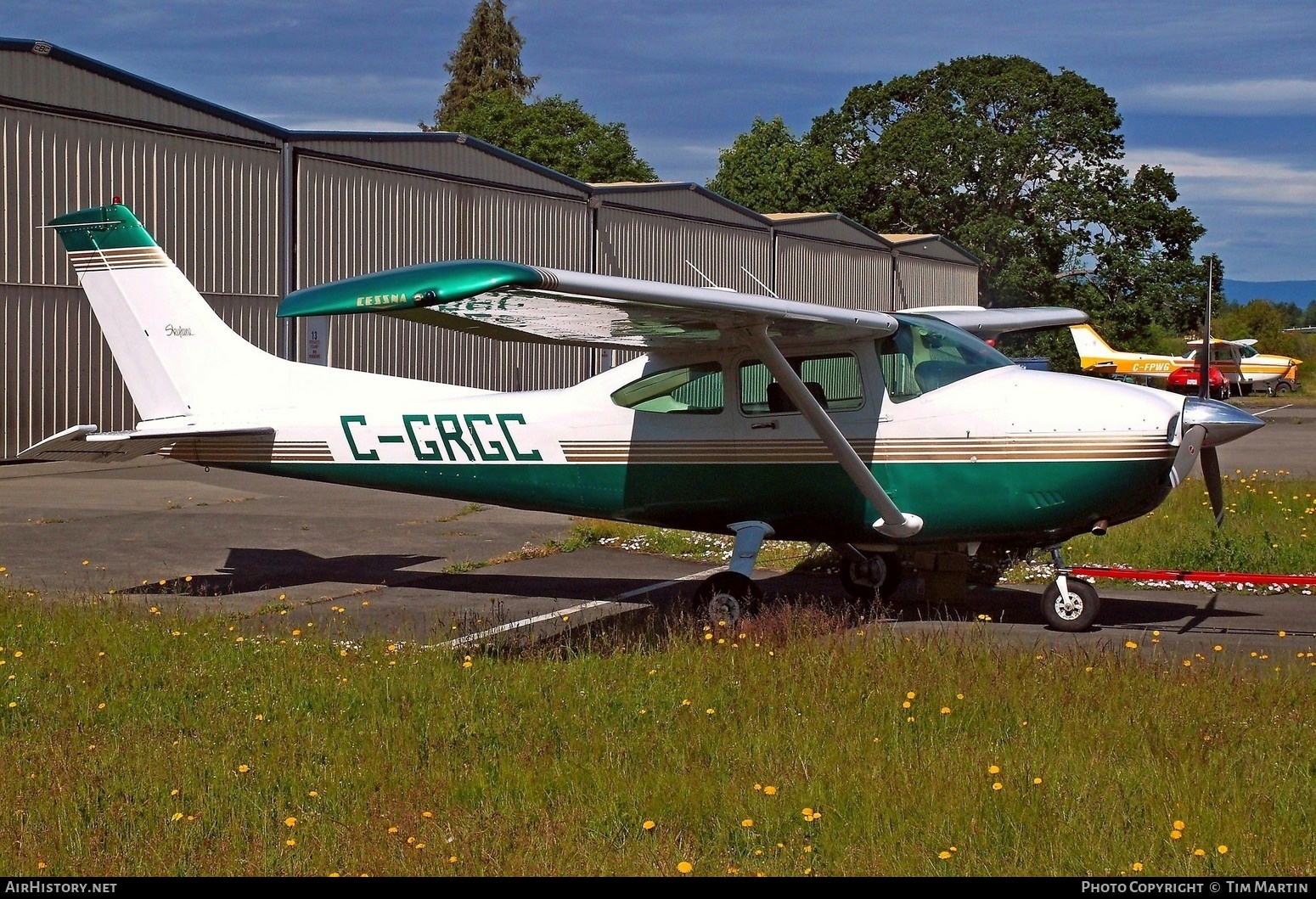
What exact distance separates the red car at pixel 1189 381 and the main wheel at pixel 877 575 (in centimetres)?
3646

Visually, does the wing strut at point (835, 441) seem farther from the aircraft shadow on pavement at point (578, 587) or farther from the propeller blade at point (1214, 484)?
the propeller blade at point (1214, 484)

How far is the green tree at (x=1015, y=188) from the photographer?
55188 millimetres

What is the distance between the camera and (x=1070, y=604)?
9.31m

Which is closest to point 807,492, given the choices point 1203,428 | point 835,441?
point 835,441

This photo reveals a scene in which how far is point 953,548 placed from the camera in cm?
963

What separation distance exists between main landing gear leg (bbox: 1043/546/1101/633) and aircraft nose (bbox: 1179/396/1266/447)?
130 centimetres

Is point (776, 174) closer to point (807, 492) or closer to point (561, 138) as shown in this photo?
point (561, 138)

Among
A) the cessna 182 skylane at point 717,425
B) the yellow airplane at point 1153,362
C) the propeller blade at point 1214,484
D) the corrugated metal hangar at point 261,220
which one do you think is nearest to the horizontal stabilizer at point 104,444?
the cessna 182 skylane at point 717,425

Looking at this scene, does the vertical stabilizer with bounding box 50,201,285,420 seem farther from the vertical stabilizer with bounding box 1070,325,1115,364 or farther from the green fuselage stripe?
the vertical stabilizer with bounding box 1070,325,1115,364

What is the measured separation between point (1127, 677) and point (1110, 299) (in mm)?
52191

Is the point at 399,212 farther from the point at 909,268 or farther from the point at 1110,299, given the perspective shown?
the point at 1110,299

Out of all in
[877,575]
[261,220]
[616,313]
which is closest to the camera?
[616,313]

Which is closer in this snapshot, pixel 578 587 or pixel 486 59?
pixel 578 587

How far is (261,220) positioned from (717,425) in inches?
659
